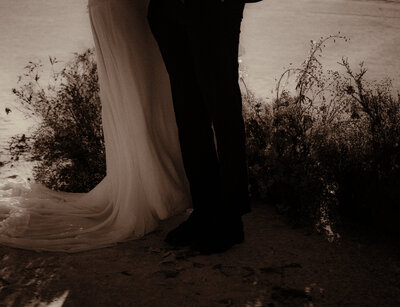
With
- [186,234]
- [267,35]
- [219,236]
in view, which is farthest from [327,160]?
[267,35]

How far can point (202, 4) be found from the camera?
2.59m

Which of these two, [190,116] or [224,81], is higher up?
[224,81]

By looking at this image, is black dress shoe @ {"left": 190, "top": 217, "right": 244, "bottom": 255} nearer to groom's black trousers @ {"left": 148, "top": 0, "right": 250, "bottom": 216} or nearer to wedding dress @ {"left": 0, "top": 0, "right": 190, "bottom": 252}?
groom's black trousers @ {"left": 148, "top": 0, "right": 250, "bottom": 216}

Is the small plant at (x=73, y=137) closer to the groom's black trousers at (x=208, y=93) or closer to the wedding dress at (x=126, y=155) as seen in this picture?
the wedding dress at (x=126, y=155)

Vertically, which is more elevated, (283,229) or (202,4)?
(202,4)

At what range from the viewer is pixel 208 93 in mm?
2760

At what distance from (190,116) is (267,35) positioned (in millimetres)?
7790

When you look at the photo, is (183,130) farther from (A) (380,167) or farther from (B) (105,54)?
(A) (380,167)

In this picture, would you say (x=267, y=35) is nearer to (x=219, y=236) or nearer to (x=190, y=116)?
(x=190, y=116)

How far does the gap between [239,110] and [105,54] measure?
103cm

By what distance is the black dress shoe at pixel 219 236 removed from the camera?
2939 millimetres

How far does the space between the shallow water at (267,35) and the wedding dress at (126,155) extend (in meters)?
1.97

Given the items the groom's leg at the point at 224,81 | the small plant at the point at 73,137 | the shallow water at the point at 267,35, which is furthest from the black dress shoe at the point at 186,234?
the shallow water at the point at 267,35

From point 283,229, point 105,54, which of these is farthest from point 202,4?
point 283,229
